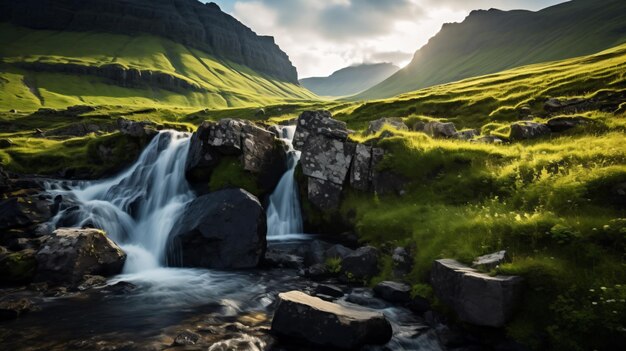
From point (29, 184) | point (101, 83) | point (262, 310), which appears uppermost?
point (101, 83)

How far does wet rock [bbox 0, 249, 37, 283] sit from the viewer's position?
689 inches

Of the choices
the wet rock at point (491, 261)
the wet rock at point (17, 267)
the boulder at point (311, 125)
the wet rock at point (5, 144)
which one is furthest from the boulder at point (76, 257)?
the wet rock at point (5, 144)

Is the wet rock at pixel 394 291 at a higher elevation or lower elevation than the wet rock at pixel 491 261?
lower

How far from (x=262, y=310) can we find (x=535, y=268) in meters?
10.1

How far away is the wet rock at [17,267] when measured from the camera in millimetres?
17503

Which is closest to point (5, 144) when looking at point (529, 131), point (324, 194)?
point (324, 194)

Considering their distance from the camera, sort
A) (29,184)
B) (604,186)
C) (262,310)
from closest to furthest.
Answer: (604,186) < (262,310) < (29,184)

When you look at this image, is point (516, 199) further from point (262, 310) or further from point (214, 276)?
point (214, 276)

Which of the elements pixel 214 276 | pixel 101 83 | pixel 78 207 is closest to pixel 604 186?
pixel 214 276

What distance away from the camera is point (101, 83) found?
188500 millimetres

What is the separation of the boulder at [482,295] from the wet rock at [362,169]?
1163 centimetres

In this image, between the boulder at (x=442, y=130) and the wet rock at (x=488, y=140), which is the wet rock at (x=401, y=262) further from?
the boulder at (x=442, y=130)

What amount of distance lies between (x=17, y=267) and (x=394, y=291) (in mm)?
18457

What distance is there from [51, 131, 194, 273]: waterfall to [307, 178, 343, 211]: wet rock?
986cm
